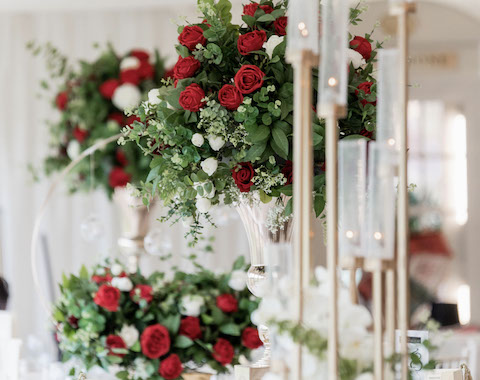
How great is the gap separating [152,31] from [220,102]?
179 inches

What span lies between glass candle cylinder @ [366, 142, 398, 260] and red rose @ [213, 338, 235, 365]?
1.53 metres

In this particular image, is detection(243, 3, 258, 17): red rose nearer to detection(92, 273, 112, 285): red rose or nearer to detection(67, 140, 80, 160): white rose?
detection(92, 273, 112, 285): red rose

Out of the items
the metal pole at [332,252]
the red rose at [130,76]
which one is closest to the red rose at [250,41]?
the metal pole at [332,252]

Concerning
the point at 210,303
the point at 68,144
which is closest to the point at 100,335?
the point at 210,303

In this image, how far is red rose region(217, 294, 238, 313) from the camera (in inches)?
116

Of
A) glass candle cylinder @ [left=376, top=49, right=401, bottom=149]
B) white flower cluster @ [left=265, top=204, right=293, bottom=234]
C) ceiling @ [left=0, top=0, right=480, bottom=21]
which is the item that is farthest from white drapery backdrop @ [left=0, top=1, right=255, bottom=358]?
glass candle cylinder @ [left=376, top=49, right=401, bottom=149]

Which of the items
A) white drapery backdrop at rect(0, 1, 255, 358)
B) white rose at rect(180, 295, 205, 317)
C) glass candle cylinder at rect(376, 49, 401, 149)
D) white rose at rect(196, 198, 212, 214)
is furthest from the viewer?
white drapery backdrop at rect(0, 1, 255, 358)

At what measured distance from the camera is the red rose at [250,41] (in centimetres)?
206

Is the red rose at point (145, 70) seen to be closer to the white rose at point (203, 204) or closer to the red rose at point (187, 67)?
the red rose at point (187, 67)

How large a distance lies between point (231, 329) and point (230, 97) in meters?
1.15

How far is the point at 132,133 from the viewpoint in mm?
2109

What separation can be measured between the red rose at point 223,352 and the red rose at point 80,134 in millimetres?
2144

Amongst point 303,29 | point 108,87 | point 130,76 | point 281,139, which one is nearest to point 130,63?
point 130,76

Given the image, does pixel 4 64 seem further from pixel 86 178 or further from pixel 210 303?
pixel 210 303
